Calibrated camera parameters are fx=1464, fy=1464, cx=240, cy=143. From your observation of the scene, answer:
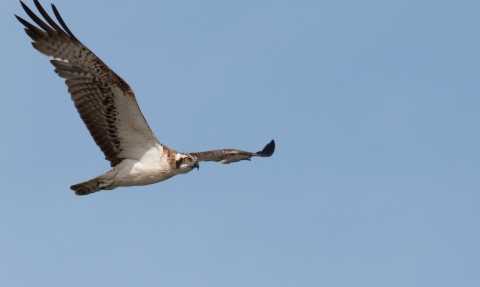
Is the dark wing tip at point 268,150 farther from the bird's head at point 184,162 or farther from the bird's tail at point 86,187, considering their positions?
the bird's tail at point 86,187

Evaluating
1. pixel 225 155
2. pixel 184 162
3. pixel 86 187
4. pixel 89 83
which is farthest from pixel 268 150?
pixel 89 83

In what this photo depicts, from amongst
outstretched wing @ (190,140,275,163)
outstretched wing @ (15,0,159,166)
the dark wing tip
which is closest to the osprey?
outstretched wing @ (15,0,159,166)

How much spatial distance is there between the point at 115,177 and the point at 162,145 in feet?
3.32

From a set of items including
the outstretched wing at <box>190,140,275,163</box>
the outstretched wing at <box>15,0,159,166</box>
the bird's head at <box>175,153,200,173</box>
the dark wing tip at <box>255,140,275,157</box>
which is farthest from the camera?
the dark wing tip at <box>255,140,275,157</box>

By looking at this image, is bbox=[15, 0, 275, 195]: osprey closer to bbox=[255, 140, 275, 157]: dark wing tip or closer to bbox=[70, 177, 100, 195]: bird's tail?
bbox=[70, 177, 100, 195]: bird's tail

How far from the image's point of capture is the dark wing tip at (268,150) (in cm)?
3005

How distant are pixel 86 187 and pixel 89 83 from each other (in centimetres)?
193

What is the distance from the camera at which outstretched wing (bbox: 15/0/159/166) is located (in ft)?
82.6

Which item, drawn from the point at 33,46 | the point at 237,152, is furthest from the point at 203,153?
the point at 33,46

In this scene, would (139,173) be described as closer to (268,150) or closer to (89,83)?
(89,83)

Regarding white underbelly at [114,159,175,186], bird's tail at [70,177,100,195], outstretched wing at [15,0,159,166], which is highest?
outstretched wing at [15,0,159,166]

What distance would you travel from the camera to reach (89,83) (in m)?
25.4

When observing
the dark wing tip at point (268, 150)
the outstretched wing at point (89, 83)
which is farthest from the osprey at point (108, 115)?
the dark wing tip at point (268, 150)

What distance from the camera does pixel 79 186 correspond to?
25953mm
